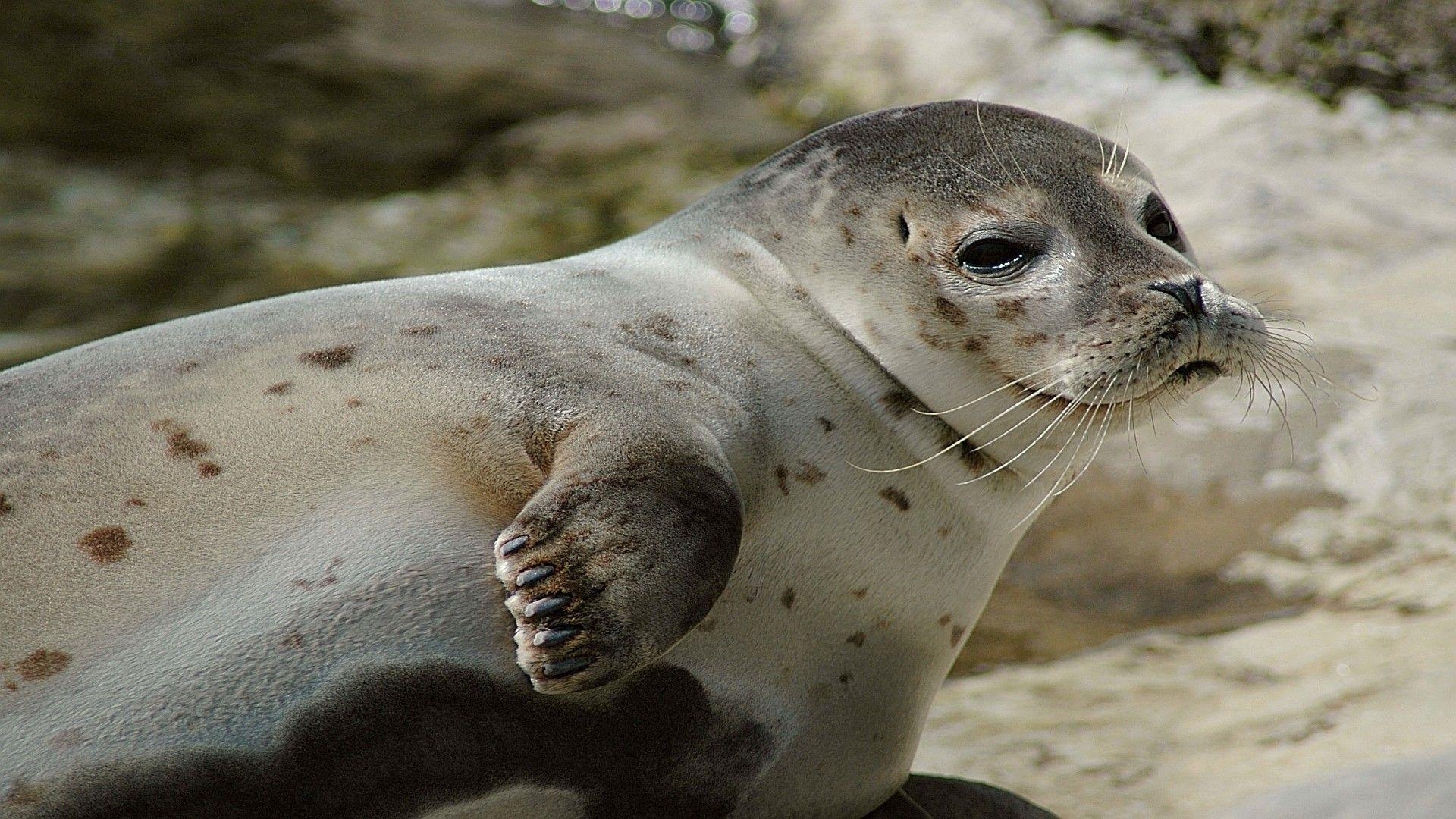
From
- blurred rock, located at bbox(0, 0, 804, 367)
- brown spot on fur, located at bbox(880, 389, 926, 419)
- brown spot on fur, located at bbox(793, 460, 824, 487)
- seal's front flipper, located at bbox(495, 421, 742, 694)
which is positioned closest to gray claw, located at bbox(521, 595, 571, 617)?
seal's front flipper, located at bbox(495, 421, 742, 694)

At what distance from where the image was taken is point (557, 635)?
1.78 meters

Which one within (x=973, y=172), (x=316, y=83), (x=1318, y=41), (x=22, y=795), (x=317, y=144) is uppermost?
(x=1318, y=41)

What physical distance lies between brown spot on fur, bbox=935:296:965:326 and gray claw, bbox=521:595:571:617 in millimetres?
904

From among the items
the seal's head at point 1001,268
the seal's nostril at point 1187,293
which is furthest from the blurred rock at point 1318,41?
the seal's nostril at point 1187,293

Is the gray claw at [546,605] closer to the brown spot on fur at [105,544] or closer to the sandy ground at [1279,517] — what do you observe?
the brown spot on fur at [105,544]

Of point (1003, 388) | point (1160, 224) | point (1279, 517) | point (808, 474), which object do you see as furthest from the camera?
point (1279, 517)

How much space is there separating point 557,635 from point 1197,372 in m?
1.17

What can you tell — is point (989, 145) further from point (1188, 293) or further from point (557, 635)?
point (557, 635)

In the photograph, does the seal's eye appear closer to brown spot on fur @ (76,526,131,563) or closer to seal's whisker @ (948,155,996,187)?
seal's whisker @ (948,155,996,187)

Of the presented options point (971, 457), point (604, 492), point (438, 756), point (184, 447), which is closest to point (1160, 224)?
point (971, 457)

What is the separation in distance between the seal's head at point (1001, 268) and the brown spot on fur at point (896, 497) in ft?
0.57

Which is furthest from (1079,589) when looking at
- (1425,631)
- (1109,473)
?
(1425,631)

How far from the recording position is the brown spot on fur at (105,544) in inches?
75.5

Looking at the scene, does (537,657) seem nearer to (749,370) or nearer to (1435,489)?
(749,370)
